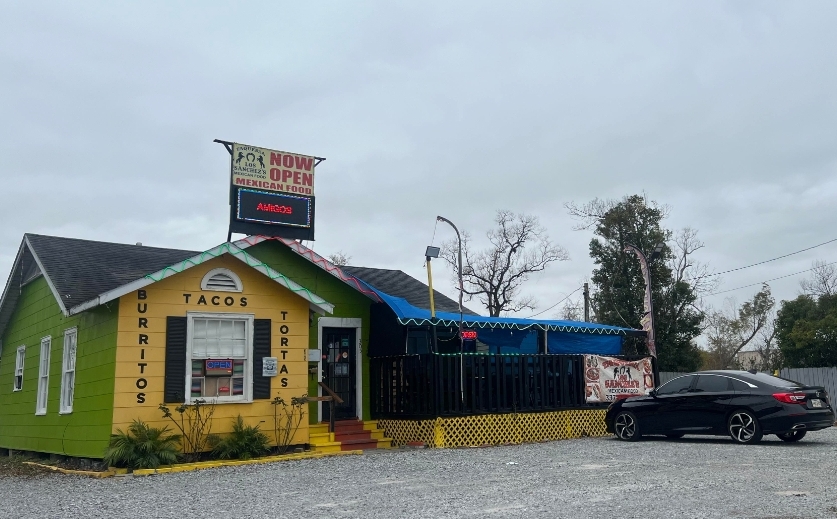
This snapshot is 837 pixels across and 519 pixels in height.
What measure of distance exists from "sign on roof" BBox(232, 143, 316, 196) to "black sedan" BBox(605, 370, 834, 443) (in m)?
9.08

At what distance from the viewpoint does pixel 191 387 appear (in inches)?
543

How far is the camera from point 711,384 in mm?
14805

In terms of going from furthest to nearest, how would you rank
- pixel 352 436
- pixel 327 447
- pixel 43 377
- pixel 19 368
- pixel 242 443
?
pixel 19 368
pixel 43 377
pixel 352 436
pixel 327 447
pixel 242 443

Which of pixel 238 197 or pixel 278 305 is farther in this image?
pixel 238 197

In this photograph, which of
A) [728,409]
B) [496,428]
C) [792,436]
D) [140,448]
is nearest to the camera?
[140,448]

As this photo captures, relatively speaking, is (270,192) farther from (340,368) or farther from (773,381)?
(773,381)

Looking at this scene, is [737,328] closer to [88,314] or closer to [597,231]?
[597,231]

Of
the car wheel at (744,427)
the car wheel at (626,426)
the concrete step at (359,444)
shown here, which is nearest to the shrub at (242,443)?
the concrete step at (359,444)

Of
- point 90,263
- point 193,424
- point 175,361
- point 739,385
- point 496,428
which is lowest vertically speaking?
point 496,428

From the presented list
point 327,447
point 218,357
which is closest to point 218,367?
point 218,357

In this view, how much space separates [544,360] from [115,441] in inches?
360

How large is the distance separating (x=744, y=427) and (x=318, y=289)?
29.2ft

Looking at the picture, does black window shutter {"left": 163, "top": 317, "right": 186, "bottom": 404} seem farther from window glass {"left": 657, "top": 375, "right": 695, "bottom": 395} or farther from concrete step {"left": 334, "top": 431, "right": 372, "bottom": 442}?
window glass {"left": 657, "top": 375, "right": 695, "bottom": 395}

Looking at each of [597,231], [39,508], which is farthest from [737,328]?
[39,508]
